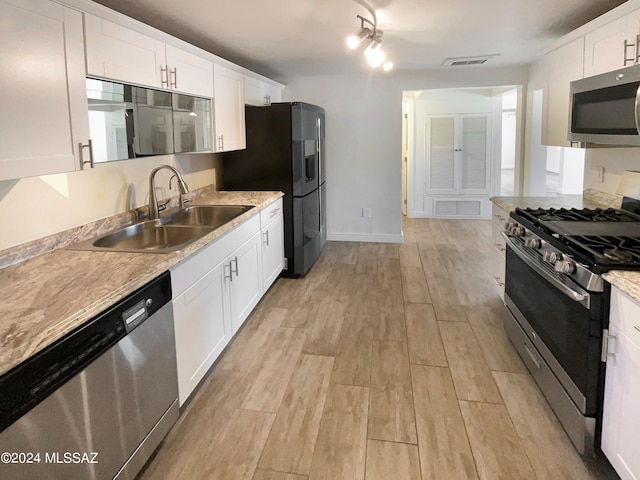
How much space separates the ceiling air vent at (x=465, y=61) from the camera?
183 inches

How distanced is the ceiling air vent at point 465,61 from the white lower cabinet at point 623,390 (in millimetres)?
3517

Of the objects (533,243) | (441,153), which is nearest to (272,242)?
(533,243)

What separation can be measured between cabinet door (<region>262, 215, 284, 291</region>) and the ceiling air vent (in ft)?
7.93

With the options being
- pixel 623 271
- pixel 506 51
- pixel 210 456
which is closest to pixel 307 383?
pixel 210 456

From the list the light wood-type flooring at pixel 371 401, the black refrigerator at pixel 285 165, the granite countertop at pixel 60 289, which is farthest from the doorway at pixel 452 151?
the granite countertop at pixel 60 289

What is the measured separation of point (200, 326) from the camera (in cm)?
247

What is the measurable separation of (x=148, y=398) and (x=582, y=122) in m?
2.82

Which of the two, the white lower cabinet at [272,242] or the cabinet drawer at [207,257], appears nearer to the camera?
the cabinet drawer at [207,257]

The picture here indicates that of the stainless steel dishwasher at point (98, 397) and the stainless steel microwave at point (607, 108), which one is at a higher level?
the stainless steel microwave at point (607, 108)

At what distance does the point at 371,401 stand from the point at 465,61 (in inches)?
150

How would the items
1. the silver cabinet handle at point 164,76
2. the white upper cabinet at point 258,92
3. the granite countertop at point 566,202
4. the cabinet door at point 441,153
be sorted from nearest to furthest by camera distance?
the silver cabinet handle at point 164,76 < the granite countertop at point 566,202 < the white upper cabinet at point 258,92 < the cabinet door at point 441,153

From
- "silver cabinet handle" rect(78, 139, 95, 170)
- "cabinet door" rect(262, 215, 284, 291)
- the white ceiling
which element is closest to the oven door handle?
the white ceiling

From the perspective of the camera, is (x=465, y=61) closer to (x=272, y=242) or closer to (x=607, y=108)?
(x=607, y=108)

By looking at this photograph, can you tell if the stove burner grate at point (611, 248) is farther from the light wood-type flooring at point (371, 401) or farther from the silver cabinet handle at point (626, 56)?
the silver cabinet handle at point (626, 56)
